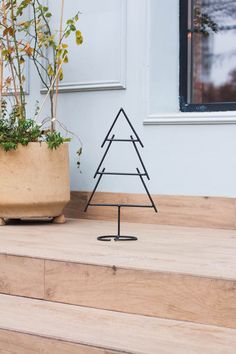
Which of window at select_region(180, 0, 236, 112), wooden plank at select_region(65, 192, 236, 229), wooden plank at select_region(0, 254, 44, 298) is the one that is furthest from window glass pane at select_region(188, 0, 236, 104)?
wooden plank at select_region(0, 254, 44, 298)

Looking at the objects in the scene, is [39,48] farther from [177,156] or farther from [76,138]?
[177,156]

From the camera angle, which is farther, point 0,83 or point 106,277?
point 0,83

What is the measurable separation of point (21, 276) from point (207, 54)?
1447 mm

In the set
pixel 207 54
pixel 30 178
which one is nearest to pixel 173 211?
pixel 30 178

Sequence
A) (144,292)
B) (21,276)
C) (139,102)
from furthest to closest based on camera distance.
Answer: (139,102) → (21,276) → (144,292)

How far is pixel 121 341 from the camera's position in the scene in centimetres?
149

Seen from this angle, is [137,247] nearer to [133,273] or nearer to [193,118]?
[133,273]

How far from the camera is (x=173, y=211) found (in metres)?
2.73

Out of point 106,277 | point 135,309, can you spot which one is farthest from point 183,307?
point 106,277

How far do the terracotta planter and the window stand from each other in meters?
0.67

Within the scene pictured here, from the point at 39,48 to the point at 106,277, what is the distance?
62.2 inches

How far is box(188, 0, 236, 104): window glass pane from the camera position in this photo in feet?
9.40

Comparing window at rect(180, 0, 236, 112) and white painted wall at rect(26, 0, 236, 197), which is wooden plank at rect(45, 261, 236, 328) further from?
window at rect(180, 0, 236, 112)

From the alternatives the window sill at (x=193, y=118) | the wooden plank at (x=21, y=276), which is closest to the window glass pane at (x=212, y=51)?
the window sill at (x=193, y=118)
